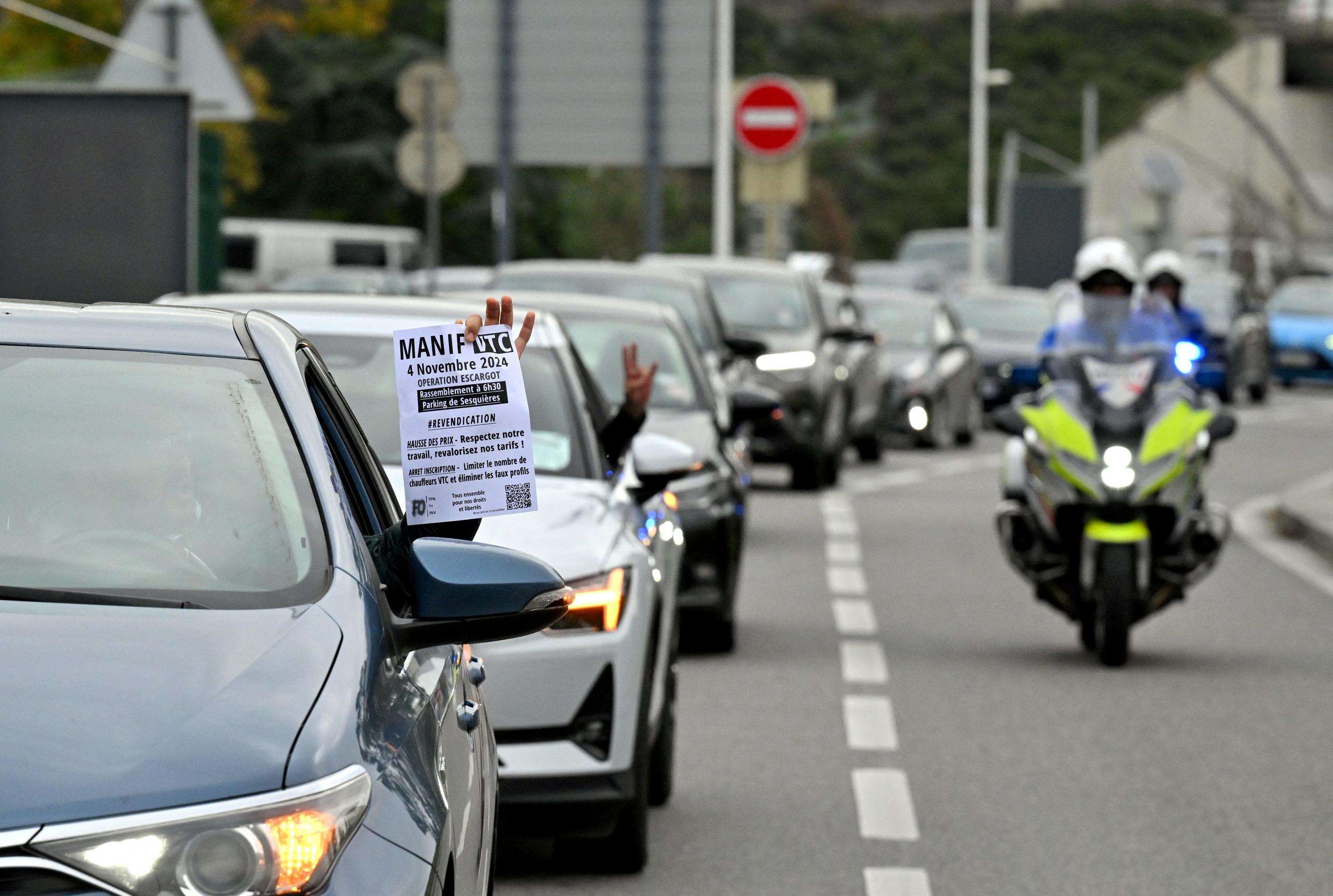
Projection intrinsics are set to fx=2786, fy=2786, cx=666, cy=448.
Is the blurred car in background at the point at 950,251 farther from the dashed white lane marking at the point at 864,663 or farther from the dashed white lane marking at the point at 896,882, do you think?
the dashed white lane marking at the point at 896,882

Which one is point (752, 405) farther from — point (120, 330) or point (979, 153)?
point (979, 153)

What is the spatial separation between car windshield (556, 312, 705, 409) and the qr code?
651cm

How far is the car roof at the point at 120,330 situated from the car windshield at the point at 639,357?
6.72 metres

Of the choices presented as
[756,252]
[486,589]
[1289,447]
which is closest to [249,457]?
[486,589]

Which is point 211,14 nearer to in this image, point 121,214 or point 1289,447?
point 1289,447

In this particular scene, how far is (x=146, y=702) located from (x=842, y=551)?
13.5 meters

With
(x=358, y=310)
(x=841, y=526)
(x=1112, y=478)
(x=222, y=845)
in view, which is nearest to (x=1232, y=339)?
(x=841, y=526)

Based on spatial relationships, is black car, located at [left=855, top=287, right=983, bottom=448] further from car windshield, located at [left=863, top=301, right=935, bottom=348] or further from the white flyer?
the white flyer

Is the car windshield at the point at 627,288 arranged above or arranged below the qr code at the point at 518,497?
above

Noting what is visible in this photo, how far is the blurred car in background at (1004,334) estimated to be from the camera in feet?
106

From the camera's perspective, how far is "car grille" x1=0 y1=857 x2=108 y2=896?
10.5ft

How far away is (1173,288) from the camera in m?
14.4

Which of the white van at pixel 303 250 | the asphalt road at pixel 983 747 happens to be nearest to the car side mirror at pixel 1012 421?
the asphalt road at pixel 983 747

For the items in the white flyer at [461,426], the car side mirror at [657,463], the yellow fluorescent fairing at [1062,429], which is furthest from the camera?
the yellow fluorescent fairing at [1062,429]
